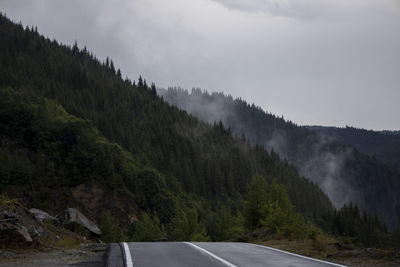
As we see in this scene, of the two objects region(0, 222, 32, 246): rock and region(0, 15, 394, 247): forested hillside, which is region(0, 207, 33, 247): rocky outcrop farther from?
region(0, 15, 394, 247): forested hillside

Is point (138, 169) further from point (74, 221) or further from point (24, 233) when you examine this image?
point (24, 233)

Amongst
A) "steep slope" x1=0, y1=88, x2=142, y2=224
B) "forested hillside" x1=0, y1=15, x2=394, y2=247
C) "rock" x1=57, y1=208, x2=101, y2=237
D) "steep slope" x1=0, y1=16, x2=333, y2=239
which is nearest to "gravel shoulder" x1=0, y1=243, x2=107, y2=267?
"rock" x1=57, y1=208, x2=101, y2=237

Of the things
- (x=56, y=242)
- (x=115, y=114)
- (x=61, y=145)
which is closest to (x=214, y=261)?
(x=56, y=242)

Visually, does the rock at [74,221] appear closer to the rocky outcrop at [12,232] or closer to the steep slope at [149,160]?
the rocky outcrop at [12,232]

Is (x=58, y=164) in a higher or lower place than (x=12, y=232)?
higher

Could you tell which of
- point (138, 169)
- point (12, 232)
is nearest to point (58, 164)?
point (138, 169)

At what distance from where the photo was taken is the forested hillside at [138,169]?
60991 mm

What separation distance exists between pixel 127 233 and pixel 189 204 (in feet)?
129

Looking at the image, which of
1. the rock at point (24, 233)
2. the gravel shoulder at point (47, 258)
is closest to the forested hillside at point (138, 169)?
the gravel shoulder at point (47, 258)

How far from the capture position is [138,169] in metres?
111

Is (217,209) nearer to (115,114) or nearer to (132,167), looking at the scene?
(132,167)

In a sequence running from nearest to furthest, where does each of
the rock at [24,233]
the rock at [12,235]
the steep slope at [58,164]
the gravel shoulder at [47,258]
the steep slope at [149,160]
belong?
the gravel shoulder at [47,258], the rock at [12,235], the rock at [24,233], the steep slope at [58,164], the steep slope at [149,160]

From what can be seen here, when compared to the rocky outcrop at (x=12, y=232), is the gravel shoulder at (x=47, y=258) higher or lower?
lower

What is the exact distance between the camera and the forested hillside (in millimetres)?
60991
